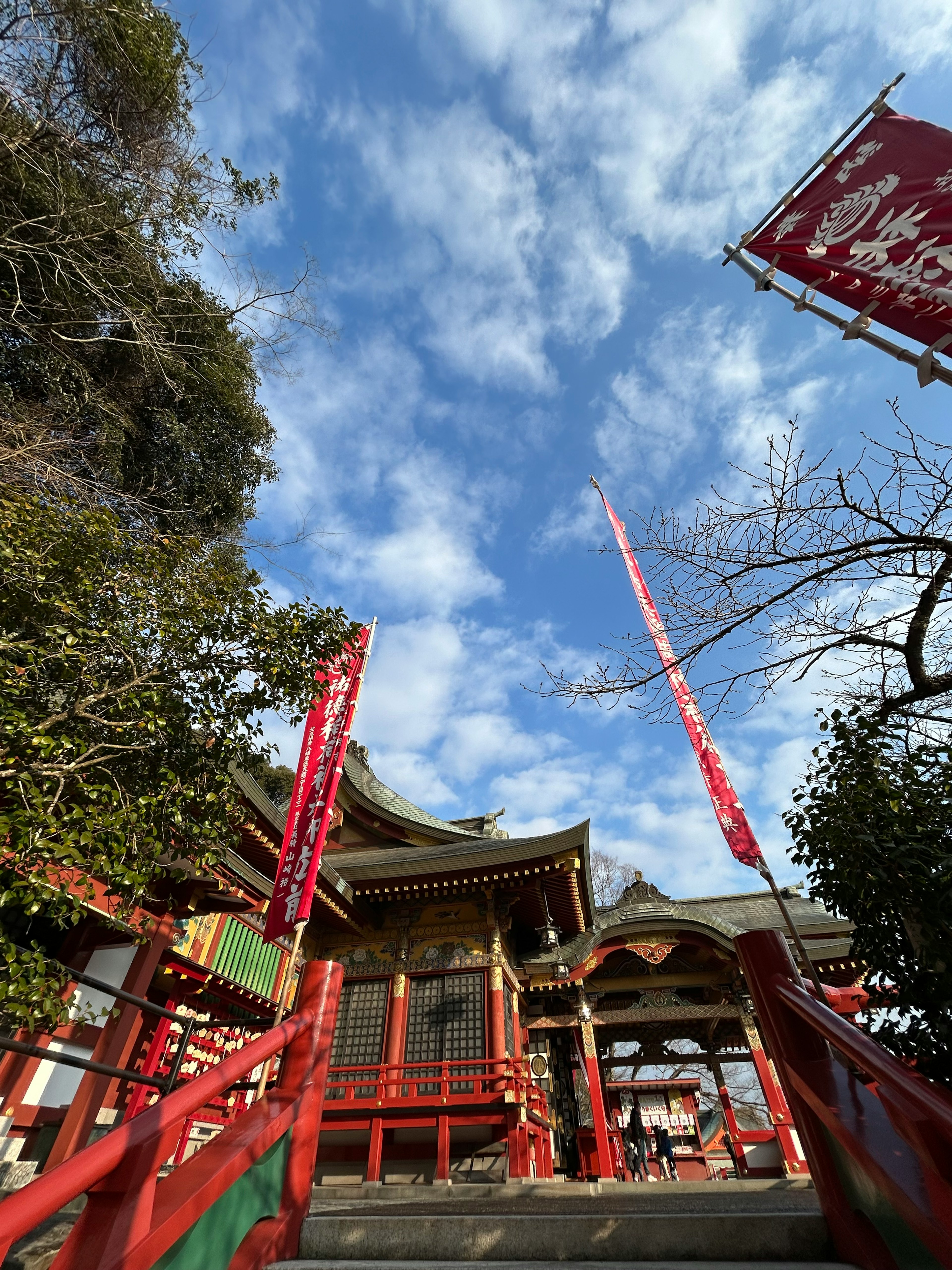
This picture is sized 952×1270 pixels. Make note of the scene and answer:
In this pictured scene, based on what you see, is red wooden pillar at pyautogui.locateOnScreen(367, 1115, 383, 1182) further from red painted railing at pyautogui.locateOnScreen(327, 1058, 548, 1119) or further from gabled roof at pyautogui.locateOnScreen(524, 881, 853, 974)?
gabled roof at pyautogui.locateOnScreen(524, 881, 853, 974)

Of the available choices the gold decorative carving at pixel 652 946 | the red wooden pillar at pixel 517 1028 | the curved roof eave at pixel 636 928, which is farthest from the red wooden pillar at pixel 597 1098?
the gold decorative carving at pixel 652 946

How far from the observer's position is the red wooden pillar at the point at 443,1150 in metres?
8.32

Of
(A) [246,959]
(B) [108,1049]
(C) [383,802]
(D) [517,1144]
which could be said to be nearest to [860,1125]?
(B) [108,1049]

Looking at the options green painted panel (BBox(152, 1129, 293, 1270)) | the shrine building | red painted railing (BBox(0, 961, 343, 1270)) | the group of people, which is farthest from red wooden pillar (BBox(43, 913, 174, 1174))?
the group of people

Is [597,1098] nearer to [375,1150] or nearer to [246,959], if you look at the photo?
[375,1150]

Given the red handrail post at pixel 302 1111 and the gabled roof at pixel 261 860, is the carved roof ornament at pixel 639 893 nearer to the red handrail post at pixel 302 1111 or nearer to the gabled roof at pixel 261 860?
the gabled roof at pixel 261 860

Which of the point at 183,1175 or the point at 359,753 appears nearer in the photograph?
the point at 183,1175

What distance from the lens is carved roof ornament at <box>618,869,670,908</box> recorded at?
13.6m

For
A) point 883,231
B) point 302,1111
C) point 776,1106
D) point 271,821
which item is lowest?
point 302,1111

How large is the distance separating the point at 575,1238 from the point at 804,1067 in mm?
1118

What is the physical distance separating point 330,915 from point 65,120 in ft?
40.5

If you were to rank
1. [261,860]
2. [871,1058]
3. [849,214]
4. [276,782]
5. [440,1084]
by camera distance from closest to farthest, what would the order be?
[871,1058] < [849,214] < [440,1084] < [261,860] < [276,782]

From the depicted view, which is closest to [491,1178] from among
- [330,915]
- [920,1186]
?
[330,915]

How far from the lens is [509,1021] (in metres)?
10.9
